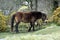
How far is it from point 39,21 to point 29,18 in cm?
170

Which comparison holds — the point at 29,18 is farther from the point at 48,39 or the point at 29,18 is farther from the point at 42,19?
the point at 48,39

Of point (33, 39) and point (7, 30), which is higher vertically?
point (33, 39)

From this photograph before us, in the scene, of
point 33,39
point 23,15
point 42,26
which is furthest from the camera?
point 42,26

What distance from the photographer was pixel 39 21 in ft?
62.8

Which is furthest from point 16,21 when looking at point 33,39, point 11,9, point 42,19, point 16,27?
point 11,9

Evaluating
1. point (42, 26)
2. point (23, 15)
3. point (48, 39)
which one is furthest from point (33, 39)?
point (42, 26)

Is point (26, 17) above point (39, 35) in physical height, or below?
below

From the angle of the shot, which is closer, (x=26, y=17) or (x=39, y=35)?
(x=39, y=35)

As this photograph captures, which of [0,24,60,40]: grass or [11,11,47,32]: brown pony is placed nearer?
[0,24,60,40]: grass

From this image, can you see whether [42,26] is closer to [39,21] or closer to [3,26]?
[39,21]

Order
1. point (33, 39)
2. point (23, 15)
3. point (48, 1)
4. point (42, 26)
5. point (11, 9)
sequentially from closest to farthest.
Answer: point (33, 39) → point (23, 15) → point (42, 26) → point (48, 1) → point (11, 9)

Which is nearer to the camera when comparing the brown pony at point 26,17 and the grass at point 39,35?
A: the grass at point 39,35

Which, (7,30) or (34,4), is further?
(34,4)

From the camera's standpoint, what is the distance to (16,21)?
699 inches
